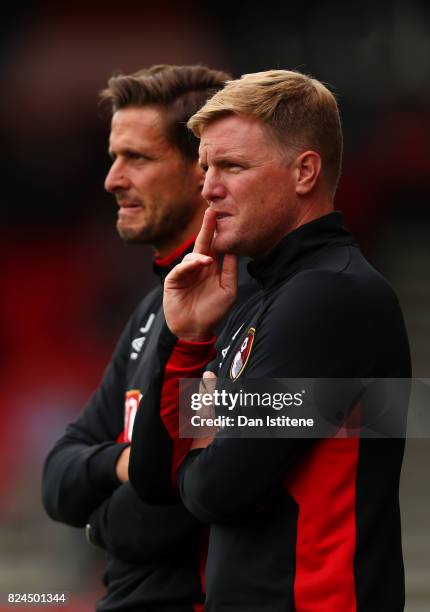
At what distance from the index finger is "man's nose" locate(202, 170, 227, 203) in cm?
3

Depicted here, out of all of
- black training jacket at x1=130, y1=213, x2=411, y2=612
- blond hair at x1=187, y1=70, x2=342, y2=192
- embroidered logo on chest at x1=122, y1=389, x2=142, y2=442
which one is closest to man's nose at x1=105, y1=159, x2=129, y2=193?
embroidered logo on chest at x1=122, y1=389, x2=142, y2=442

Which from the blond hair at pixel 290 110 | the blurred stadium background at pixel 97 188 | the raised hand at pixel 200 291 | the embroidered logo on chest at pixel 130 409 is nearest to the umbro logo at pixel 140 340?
the embroidered logo on chest at pixel 130 409

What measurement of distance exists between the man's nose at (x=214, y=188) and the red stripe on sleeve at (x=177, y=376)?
0.28 m

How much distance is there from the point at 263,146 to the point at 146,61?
15.0 ft

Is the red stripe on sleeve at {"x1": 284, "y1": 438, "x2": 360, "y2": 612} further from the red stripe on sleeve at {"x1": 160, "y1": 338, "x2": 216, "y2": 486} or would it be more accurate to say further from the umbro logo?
the umbro logo

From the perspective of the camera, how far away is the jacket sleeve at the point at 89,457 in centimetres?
263

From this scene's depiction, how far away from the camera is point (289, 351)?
189 cm

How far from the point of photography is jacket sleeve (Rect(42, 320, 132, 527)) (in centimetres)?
263

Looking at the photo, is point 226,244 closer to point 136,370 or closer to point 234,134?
point 234,134

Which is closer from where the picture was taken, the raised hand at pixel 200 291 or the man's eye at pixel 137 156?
the raised hand at pixel 200 291

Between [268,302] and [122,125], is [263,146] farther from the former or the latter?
[122,125]

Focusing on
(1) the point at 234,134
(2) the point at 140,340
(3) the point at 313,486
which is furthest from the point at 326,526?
(2) the point at 140,340

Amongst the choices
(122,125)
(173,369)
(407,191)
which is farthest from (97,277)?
(173,369)

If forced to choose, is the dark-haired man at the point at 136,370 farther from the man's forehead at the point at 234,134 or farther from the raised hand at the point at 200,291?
the man's forehead at the point at 234,134
